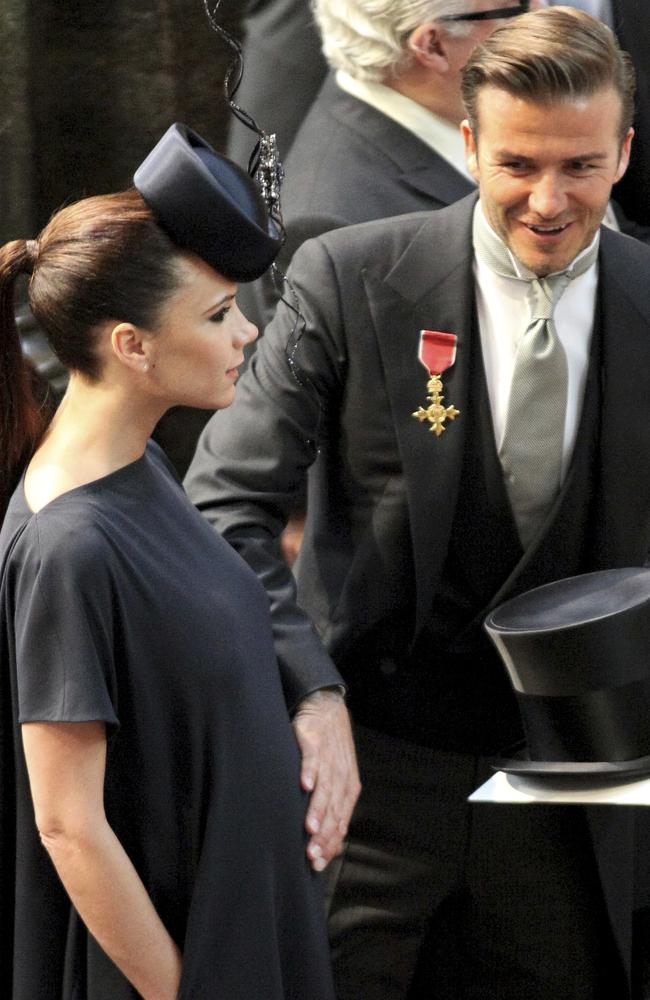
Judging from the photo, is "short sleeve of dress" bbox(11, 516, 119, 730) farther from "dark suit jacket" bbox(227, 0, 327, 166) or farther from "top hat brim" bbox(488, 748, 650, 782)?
"dark suit jacket" bbox(227, 0, 327, 166)

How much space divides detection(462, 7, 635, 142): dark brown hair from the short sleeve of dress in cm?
97

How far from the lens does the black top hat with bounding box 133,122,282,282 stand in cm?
184

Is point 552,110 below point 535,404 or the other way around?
the other way around

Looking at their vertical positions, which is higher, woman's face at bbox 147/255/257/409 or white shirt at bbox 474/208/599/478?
woman's face at bbox 147/255/257/409

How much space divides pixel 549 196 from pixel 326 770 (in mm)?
857

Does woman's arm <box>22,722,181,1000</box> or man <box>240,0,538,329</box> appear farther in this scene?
man <box>240,0,538,329</box>

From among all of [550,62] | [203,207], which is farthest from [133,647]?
[550,62]

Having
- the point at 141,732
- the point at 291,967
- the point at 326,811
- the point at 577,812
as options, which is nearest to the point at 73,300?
the point at 141,732

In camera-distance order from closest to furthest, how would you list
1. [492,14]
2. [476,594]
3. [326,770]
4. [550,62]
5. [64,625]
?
1. [64,625]
2. [326,770]
3. [550,62]
4. [476,594]
5. [492,14]

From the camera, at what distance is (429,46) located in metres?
2.96

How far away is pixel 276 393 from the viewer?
240 cm

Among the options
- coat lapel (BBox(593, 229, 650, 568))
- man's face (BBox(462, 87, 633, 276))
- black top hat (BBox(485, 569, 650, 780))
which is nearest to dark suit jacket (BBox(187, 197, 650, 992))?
coat lapel (BBox(593, 229, 650, 568))

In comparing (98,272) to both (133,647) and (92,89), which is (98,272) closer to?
(133,647)

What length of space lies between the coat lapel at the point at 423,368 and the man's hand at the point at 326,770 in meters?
0.32
